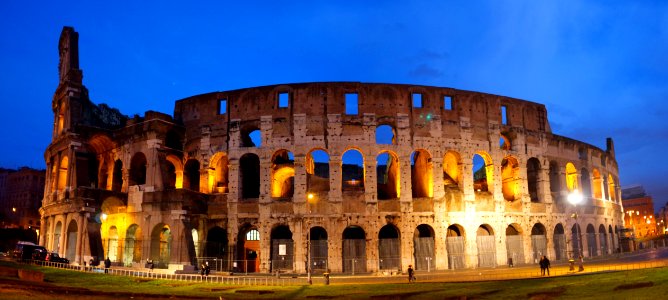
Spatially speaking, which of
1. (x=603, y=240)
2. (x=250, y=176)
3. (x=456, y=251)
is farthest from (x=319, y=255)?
(x=603, y=240)

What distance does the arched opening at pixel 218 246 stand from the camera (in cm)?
3481

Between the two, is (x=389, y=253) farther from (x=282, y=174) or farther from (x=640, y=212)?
(x=640, y=212)

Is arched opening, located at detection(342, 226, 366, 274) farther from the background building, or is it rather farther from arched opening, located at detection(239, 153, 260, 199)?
the background building

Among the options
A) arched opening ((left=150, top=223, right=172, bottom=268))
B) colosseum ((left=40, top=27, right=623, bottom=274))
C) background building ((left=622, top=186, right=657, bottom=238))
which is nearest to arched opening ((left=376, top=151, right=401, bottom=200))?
→ colosseum ((left=40, top=27, right=623, bottom=274))

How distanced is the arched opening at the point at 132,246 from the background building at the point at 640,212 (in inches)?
4364

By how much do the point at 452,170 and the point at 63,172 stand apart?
99.1ft

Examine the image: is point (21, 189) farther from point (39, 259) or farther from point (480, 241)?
point (480, 241)

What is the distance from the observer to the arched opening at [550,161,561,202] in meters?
41.9

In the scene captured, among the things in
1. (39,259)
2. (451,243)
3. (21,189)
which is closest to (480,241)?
(451,243)

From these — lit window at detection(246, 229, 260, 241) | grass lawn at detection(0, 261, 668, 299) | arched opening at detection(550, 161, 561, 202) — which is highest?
arched opening at detection(550, 161, 561, 202)

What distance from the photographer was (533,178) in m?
42.4

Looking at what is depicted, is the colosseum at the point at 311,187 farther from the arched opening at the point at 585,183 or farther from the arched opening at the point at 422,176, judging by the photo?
the arched opening at the point at 585,183

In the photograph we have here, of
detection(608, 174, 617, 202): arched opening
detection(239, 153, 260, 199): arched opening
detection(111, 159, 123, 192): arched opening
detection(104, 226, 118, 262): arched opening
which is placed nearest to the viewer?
detection(239, 153, 260, 199): arched opening

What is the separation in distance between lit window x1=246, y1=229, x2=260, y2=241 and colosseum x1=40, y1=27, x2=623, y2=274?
0.09 meters
